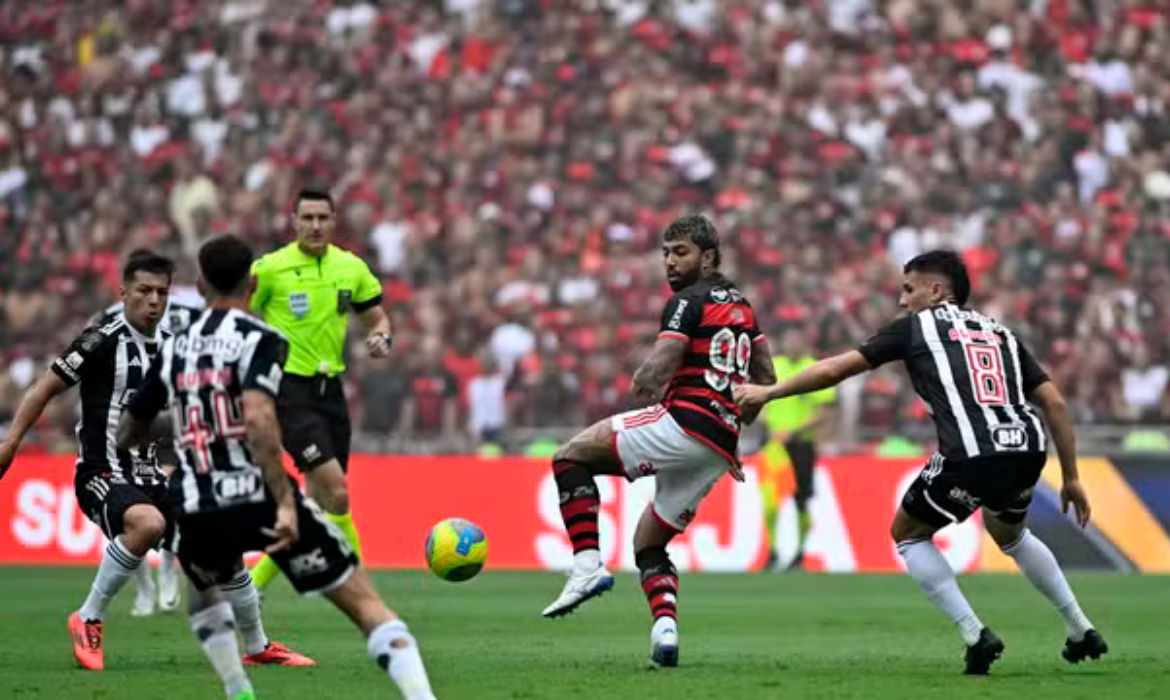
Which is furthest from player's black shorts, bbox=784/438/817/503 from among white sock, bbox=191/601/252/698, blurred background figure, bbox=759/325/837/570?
white sock, bbox=191/601/252/698

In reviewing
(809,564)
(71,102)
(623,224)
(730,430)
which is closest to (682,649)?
(730,430)

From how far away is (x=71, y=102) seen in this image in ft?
106

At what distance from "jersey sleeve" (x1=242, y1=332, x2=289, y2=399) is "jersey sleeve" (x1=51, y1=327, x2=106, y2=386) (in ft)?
11.8

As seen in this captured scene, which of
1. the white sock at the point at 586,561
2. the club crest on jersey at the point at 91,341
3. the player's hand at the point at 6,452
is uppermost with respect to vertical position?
the club crest on jersey at the point at 91,341

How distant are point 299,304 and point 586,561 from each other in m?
3.41

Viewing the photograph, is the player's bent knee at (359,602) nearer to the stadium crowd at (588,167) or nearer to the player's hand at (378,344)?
the player's hand at (378,344)

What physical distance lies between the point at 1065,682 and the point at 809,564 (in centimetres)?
1259

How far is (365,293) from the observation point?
1353cm

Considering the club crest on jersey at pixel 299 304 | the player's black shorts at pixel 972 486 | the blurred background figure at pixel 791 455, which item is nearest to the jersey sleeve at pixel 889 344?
the player's black shorts at pixel 972 486

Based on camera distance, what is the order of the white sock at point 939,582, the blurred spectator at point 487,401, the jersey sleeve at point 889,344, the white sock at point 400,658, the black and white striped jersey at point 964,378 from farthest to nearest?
the blurred spectator at point 487,401 → the white sock at point 939,582 → the black and white striped jersey at point 964,378 → the jersey sleeve at point 889,344 → the white sock at point 400,658

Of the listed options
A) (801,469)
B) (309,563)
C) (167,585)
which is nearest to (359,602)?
(309,563)

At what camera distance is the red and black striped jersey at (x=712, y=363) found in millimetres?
10820

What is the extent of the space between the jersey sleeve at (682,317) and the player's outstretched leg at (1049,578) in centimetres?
182

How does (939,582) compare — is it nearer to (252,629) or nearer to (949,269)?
(949,269)
